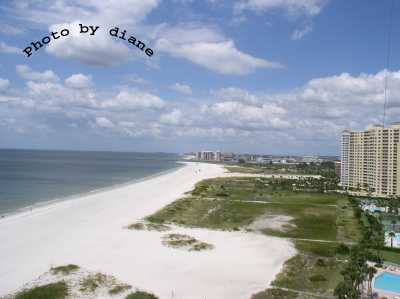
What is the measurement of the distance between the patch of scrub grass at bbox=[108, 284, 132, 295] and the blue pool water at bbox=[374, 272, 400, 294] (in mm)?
15385

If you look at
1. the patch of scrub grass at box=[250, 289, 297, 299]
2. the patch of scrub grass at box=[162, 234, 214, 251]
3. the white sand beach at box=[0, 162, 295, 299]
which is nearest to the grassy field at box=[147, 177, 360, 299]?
the patch of scrub grass at box=[250, 289, 297, 299]

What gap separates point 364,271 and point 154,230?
824 inches

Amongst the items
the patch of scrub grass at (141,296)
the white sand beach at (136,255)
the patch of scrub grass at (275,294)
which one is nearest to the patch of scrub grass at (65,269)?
the white sand beach at (136,255)

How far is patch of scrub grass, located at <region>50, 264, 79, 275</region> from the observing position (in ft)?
79.2

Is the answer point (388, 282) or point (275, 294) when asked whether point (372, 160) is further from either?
point (275, 294)

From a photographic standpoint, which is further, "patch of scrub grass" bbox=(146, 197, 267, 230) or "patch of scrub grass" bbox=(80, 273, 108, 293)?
"patch of scrub grass" bbox=(146, 197, 267, 230)

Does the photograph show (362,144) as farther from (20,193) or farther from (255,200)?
(20,193)

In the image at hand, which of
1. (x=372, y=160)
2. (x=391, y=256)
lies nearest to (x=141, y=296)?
(x=391, y=256)

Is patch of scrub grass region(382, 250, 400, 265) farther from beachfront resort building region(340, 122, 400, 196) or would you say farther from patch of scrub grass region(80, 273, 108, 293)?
beachfront resort building region(340, 122, 400, 196)

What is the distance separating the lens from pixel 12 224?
37.4 m

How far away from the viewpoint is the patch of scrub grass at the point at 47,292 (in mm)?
20484

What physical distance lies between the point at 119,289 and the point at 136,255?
6799 millimetres

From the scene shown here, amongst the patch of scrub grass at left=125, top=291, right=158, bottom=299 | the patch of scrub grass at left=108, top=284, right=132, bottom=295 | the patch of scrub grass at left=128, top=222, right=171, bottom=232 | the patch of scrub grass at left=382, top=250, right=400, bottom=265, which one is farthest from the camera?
the patch of scrub grass at left=128, top=222, right=171, bottom=232

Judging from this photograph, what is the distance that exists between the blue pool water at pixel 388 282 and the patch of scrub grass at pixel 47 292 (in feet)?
61.9
